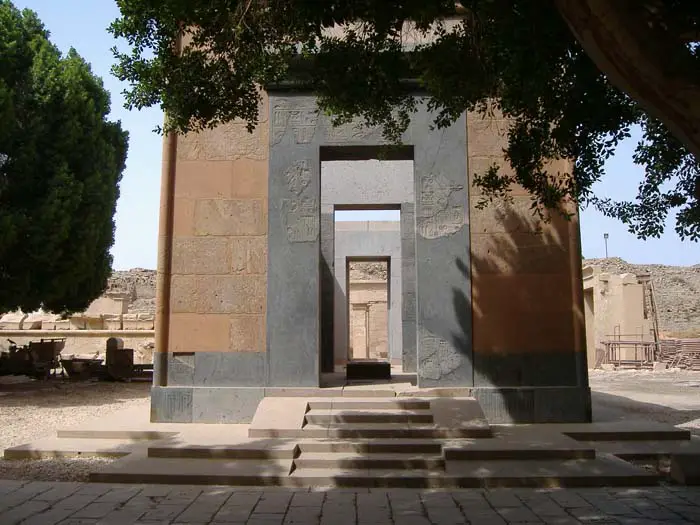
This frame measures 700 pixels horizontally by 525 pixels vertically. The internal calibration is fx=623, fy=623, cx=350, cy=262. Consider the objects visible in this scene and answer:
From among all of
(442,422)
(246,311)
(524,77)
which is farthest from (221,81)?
(442,422)

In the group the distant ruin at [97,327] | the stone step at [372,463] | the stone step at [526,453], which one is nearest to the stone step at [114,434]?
the stone step at [372,463]

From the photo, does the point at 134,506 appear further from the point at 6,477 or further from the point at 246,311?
the point at 246,311

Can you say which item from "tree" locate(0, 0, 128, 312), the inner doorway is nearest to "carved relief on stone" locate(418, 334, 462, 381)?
"tree" locate(0, 0, 128, 312)

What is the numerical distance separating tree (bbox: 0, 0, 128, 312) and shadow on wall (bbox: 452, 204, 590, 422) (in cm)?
946

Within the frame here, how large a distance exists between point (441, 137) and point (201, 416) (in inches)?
201

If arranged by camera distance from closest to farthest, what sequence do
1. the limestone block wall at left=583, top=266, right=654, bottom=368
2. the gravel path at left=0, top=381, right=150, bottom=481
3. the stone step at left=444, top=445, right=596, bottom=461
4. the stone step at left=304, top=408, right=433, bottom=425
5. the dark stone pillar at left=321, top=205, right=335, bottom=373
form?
the stone step at left=444, top=445, right=596, bottom=461
the gravel path at left=0, top=381, right=150, bottom=481
the stone step at left=304, top=408, right=433, bottom=425
the dark stone pillar at left=321, top=205, right=335, bottom=373
the limestone block wall at left=583, top=266, right=654, bottom=368

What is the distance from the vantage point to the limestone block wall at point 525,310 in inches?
328

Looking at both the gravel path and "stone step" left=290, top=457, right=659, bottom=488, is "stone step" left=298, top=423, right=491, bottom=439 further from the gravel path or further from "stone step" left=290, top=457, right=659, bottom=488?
the gravel path

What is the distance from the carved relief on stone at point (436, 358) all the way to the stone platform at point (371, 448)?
45cm

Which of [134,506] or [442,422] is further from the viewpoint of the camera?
[442,422]

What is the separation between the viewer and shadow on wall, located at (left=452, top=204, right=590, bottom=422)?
27.4 ft

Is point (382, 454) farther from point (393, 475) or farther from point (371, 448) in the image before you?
point (393, 475)

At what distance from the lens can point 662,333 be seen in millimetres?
26719

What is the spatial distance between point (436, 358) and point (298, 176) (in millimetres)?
3180
